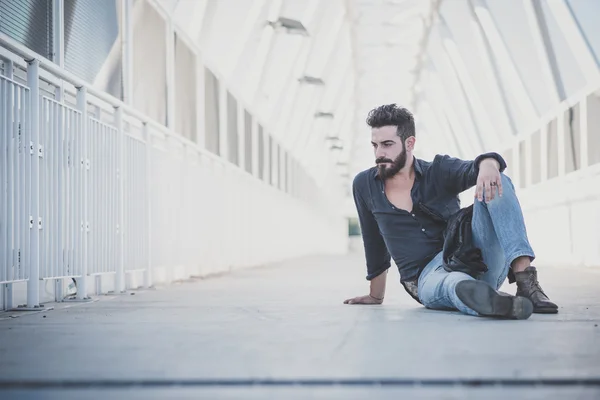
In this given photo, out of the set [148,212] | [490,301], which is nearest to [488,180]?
[490,301]

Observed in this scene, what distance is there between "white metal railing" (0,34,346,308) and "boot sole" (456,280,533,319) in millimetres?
2597

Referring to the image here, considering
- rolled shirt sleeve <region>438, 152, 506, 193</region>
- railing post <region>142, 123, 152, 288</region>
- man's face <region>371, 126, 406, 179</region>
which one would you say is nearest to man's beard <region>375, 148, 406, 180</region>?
man's face <region>371, 126, 406, 179</region>

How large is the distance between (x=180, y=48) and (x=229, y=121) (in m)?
4.32

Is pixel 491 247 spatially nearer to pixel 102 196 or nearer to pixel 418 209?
pixel 418 209

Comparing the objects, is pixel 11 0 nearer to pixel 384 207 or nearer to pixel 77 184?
pixel 77 184

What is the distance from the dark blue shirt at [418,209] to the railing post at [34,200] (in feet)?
6.42

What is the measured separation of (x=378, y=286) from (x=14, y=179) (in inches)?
85.6

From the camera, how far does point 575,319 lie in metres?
4.29

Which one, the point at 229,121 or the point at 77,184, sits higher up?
the point at 229,121

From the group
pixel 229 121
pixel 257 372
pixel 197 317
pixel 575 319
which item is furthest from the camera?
pixel 229 121

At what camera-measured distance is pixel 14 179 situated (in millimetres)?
5285

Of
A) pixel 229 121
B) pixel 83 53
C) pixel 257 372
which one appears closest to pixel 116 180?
pixel 83 53

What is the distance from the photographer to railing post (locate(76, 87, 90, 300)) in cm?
652

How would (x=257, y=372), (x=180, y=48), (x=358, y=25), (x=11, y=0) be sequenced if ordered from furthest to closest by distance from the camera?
(x=358, y=25) < (x=180, y=48) < (x=11, y=0) < (x=257, y=372)
